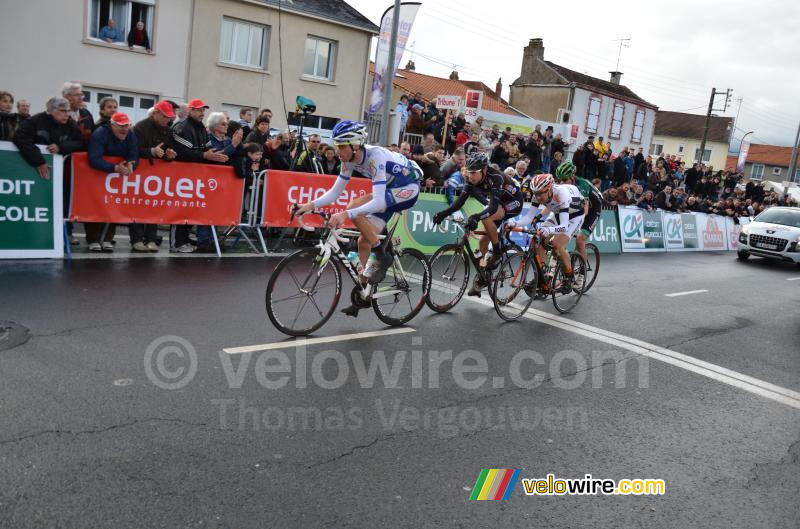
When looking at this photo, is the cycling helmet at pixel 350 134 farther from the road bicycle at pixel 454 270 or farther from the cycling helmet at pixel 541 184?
the cycling helmet at pixel 541 184

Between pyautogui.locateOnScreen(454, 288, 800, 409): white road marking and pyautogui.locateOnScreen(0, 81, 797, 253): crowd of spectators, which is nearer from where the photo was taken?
pyautogui.locateOnScreen(454, 288, 800, 409): white road marking

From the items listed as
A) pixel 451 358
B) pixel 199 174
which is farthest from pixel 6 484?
pixel 199 174

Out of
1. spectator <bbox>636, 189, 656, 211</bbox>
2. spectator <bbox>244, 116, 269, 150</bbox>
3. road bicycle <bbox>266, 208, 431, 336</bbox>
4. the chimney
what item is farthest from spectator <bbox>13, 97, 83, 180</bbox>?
the chimney

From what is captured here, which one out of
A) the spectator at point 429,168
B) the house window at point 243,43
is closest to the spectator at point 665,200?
the spectator at point 429,168

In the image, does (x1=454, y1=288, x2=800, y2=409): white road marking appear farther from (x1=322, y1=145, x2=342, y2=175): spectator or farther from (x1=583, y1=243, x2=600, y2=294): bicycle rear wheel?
(x1=322, y1=145, x2=342, y2=175): spectator

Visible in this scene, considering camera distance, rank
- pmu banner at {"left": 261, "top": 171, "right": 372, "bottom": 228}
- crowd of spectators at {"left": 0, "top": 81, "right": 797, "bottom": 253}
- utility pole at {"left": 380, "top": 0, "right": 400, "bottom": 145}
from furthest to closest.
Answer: utility pole at {"left": 380, "top": 0, "right": 400, "bottom": 145}
pmu banner at {"left": 261, "top": 171, "right": 372, "bottom": 228}
crowd of spectators at {"left": 0, "top": 81, "right": 797, "bottom": 253}

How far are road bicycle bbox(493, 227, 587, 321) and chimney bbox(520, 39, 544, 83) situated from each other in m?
48.5

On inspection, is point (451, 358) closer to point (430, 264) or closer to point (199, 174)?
point (430, 264)

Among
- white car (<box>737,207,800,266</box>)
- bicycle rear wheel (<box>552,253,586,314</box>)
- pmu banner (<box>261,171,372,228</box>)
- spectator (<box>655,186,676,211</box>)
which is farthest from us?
spectator (<box>655,186,676,211</box>)

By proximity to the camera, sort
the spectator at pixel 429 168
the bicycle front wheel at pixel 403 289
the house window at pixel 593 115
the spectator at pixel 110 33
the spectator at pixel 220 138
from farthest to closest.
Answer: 1. the house window at pixel 593 115
2. the spectator at pixel 110 33
3. the spectator at pixel 429 168
4. the spectator at pixel 220 138
5. the bicycle front wheel at pixel 403 289

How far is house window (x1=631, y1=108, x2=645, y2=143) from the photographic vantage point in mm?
56219

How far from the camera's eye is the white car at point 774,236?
18.4m

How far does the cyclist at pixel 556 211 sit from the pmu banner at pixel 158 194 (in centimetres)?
472

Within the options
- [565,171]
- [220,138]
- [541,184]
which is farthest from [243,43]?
[541,184]
